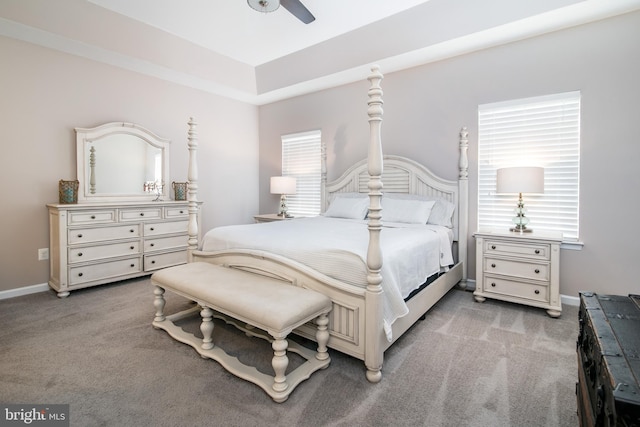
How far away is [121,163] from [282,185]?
2078 millimetres

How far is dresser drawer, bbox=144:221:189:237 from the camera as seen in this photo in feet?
12.8

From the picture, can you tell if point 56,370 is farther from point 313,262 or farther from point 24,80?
point 24,80

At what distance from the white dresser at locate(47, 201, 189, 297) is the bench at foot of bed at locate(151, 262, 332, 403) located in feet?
4.90

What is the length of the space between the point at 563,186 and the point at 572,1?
61.9 inches

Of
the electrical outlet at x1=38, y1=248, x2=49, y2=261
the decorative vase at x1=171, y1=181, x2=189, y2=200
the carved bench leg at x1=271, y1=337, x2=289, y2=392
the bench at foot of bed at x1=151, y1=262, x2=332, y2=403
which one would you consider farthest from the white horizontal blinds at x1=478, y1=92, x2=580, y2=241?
the electrical outlet at x1=38, y1=248, x2=49, y2=261

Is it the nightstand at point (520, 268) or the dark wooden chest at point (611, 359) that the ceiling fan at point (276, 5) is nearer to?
the nightstand at point (520, 268)

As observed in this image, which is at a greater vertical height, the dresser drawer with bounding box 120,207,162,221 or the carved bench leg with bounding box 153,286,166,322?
the dresser drawer with bounding box 120,207,162,221

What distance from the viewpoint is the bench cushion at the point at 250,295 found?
5.68ft

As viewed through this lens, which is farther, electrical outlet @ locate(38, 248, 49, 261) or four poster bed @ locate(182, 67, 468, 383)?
electrical outlet @ locate(38, 248, 49, 261)

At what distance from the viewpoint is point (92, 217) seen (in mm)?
3455

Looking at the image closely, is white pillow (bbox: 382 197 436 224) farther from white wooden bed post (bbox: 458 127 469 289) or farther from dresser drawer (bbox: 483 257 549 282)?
dresser drawer (bbox: 483 257 549 282)

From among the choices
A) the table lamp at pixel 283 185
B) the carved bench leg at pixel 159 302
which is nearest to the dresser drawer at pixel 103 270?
the carved bench leg at pixel 159 302

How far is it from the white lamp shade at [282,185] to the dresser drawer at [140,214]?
1582 millimetres

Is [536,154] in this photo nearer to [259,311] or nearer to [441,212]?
[441,212]
